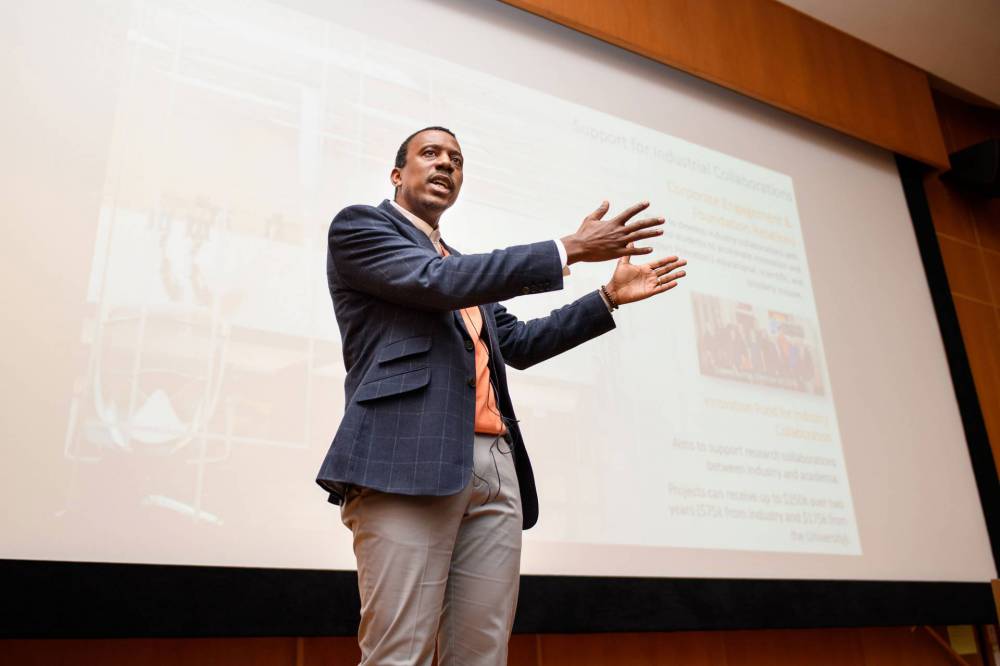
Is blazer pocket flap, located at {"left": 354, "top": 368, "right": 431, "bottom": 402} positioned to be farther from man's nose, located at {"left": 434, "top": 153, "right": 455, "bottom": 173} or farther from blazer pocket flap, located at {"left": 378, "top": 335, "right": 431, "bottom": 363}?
man's nose, located at {"left": 434, "top": 153, "right": 455, "bottom": 173}

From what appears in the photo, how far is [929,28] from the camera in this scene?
4.46 meters

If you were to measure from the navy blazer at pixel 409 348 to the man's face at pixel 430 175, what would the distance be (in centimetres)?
9

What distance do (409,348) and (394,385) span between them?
2.7 inches

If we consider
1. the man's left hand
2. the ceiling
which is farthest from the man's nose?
the ceiling

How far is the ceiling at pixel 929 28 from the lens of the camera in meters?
4.29

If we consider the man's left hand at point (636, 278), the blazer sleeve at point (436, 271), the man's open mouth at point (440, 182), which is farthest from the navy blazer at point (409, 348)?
the man's left hand at point (636, 278)

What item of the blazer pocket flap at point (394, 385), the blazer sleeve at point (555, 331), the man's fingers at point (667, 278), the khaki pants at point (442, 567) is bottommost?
the khaki pants at point (442, 567)

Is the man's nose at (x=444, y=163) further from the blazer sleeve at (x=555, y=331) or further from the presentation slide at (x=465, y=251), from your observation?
the presentation slide at (x=465, y=251)

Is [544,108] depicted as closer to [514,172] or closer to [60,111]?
[514,172]

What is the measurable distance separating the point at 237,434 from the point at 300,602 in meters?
0.44

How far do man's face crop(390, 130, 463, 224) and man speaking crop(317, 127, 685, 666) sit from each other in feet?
0.25

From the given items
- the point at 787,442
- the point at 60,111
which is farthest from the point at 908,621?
the point at 60,111

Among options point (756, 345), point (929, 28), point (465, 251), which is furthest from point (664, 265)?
point (929, 28)

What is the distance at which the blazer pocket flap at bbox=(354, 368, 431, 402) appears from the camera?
1.29 metres
